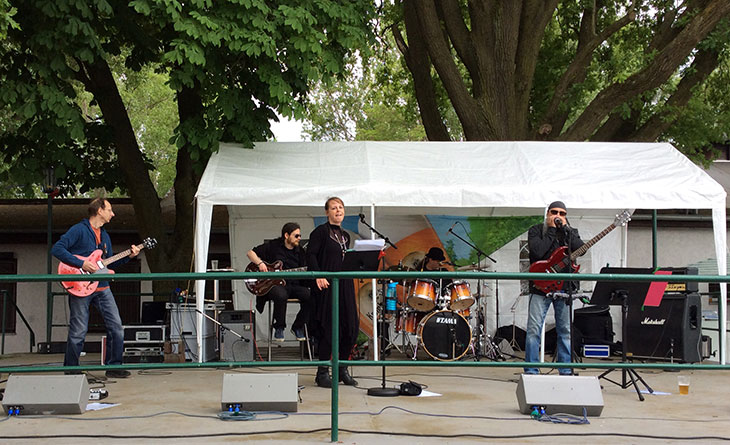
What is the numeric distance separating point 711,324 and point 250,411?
9.26m

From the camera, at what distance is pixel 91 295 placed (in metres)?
8.97

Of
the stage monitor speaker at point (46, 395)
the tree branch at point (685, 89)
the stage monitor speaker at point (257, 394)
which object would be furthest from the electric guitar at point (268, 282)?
the tree branch at point (685, 89)

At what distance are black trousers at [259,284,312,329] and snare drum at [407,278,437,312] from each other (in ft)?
4.62

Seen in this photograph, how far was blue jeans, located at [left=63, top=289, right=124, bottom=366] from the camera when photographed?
29.1 ft

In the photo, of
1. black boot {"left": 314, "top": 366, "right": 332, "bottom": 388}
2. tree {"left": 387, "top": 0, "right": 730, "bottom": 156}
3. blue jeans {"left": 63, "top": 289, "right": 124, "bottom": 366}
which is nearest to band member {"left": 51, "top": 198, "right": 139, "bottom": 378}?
blue jeans {"left": 63, "top": 289, "right": 124, "bottom": 366}

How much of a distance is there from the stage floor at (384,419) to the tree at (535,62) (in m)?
6.39

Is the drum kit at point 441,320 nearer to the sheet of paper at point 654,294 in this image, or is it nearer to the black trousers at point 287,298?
the black trousers at point 287,298

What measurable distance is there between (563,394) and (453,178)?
16.5 ft

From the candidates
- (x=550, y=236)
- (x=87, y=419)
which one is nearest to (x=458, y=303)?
(x=550, y=236)

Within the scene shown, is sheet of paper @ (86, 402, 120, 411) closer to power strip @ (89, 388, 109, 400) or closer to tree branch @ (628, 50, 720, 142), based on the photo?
power strip @ (89, 388, 109, 400)

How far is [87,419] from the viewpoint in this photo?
274 inches

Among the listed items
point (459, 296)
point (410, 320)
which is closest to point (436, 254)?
point (459, 296)

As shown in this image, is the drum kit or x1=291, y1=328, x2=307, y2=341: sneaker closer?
x1=291, y1=328, x2=307, y2=341: sneaker

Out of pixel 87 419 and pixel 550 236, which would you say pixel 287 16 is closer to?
pixel 550 236
